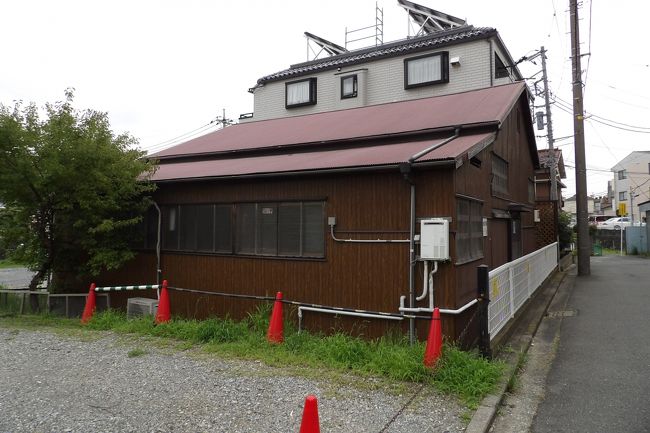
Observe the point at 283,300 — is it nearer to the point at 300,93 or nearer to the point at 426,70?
the point at 426,70

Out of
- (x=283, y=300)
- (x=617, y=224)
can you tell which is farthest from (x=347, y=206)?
(x=617, y=224)

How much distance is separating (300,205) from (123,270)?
481 cm

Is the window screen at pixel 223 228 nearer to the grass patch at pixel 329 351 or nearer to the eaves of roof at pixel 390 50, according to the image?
the grass patch at pixel 329 351

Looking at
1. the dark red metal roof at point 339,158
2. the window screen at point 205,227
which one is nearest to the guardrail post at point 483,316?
the dark red metal roof at point 339,158

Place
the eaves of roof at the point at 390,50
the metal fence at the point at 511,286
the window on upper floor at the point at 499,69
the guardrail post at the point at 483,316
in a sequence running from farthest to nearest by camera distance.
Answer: the window on upper floor at the point at 499,69, the eaves of roof at the point at 390,50, the metal fence at the point at 511,286, the guardrail post at the point at 483,316

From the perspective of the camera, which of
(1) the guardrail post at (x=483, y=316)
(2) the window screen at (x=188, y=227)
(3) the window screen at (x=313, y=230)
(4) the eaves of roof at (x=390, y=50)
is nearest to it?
(1) the guardrail post at (x=483, y=316)

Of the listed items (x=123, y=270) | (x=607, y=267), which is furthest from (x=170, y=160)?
(x=607, y=267)

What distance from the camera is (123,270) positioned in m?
9.52

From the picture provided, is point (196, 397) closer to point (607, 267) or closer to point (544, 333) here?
point (544, 333)

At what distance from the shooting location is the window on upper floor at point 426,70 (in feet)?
61.5

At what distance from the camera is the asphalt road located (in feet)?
13.6

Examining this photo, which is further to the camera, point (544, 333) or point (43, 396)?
point (544, 333)

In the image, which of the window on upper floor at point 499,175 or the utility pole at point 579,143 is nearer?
the window on upper floor at point 499,175

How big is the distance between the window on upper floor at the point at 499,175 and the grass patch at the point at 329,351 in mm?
4613
